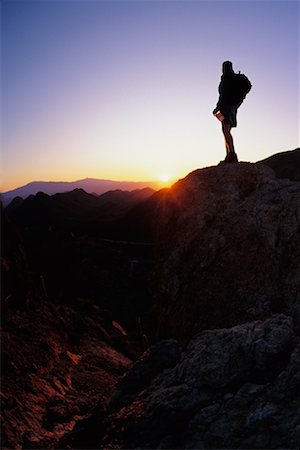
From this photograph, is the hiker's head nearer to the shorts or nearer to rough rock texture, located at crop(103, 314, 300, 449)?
the shorts

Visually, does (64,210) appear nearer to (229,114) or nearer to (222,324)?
(229,114)

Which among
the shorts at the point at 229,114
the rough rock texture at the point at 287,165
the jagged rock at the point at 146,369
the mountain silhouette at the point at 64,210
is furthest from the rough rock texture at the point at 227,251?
the mountain silhouette at the point at 64,210

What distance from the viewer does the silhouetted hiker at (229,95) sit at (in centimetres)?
864

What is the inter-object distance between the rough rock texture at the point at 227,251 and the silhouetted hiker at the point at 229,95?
0.98m

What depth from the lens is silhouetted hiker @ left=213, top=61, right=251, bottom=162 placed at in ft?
28.3

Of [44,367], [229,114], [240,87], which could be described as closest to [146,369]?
[44,367]

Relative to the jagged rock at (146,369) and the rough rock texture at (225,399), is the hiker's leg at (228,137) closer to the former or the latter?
the rough rock texture at (225,399)

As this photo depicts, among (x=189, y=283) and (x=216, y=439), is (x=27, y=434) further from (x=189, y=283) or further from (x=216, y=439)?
(x=189, y=283)

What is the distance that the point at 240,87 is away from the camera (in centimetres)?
866

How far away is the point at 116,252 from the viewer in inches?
1490

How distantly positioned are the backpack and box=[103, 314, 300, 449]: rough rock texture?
5482mm

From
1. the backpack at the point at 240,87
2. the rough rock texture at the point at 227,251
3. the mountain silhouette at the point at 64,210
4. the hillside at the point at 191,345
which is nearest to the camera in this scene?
the hillside at the point at 191,345

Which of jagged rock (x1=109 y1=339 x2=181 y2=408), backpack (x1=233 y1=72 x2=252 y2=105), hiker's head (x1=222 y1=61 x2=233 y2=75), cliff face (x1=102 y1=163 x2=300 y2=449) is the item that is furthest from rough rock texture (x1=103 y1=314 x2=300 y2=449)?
hiker's head (x1=222 y1=61 x2=233 y2=75)

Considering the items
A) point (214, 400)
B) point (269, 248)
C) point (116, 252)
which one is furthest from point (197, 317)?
point (116, 252)
